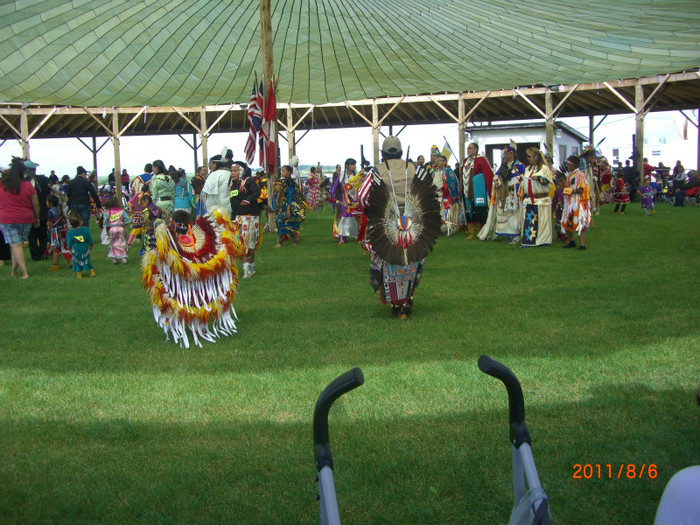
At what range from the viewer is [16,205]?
31.6 ft

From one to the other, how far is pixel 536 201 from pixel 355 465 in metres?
9.81

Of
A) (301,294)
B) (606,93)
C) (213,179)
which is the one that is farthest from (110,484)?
(606,93)

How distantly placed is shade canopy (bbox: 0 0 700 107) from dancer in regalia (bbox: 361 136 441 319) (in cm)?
345

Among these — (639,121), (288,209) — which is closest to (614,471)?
(288,209)

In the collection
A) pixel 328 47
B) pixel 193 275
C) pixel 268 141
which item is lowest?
pixel 193 275

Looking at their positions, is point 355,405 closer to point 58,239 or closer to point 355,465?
point 355,465

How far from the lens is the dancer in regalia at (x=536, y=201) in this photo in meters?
12.0

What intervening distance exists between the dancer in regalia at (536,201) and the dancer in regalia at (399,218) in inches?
240

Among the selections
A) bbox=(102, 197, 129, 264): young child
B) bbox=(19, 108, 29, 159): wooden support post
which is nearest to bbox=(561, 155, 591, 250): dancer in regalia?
bbox=(102, 197, 129, 264): young child

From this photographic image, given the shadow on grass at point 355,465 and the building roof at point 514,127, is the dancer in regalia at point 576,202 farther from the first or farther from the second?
the building roof at point 514,127

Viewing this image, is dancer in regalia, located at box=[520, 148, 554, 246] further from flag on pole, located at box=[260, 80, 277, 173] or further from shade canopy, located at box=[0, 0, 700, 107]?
shade canopy, located at box=[0, 0, 700, 107]

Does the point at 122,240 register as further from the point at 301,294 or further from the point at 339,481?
the point at 339,481

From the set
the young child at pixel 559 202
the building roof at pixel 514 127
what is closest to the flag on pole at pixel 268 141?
the young child at pixel 559 202

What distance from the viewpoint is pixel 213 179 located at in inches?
364
